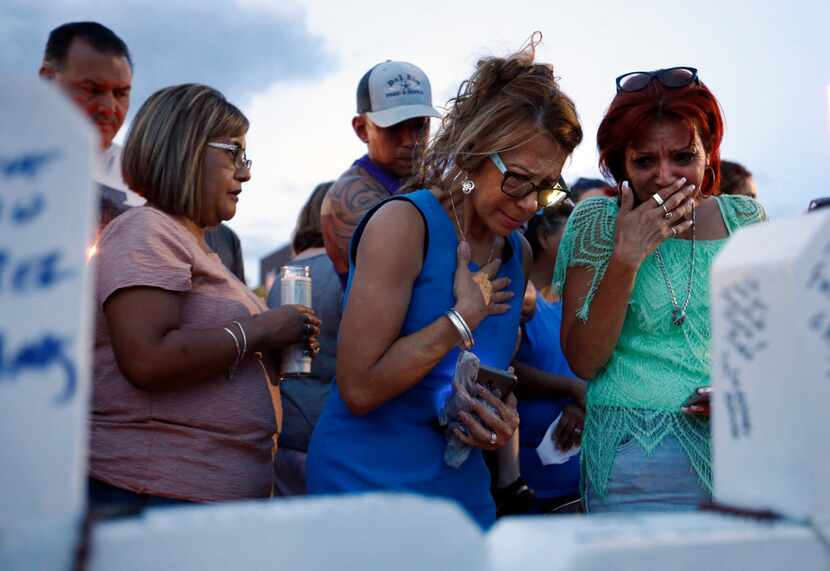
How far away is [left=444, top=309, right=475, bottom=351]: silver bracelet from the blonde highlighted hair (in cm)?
79

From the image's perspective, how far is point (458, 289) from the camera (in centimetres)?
206

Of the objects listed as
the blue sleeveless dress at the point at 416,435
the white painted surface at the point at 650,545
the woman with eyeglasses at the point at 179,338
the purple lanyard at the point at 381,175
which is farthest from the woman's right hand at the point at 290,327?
the white painted surface at the point at 650,545

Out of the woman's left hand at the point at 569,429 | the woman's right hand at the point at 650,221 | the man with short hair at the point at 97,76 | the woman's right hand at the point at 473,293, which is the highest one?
the man with short hair at the point at 97,76

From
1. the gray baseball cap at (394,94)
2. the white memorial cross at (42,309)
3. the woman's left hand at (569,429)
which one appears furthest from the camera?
the gray baseball cap at (394,94)

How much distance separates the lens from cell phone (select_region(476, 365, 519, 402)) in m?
2.02

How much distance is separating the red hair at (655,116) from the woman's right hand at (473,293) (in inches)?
20.2

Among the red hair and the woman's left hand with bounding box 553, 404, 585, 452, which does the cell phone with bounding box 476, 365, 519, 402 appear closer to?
the red hair

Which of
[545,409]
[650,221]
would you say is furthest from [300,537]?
[545,409]

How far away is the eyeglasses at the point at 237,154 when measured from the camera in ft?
7.52

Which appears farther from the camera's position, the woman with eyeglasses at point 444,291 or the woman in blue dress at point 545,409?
the woman in blue dress at point 545,409

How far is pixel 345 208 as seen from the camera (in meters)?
3.13

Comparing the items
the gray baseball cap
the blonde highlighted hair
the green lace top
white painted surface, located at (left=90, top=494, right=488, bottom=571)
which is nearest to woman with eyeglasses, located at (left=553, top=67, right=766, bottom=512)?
the green lace top

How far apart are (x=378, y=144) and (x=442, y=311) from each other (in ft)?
5.24

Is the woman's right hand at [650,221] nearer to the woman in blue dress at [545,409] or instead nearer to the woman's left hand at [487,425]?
the woman's left hand at [487,425]
